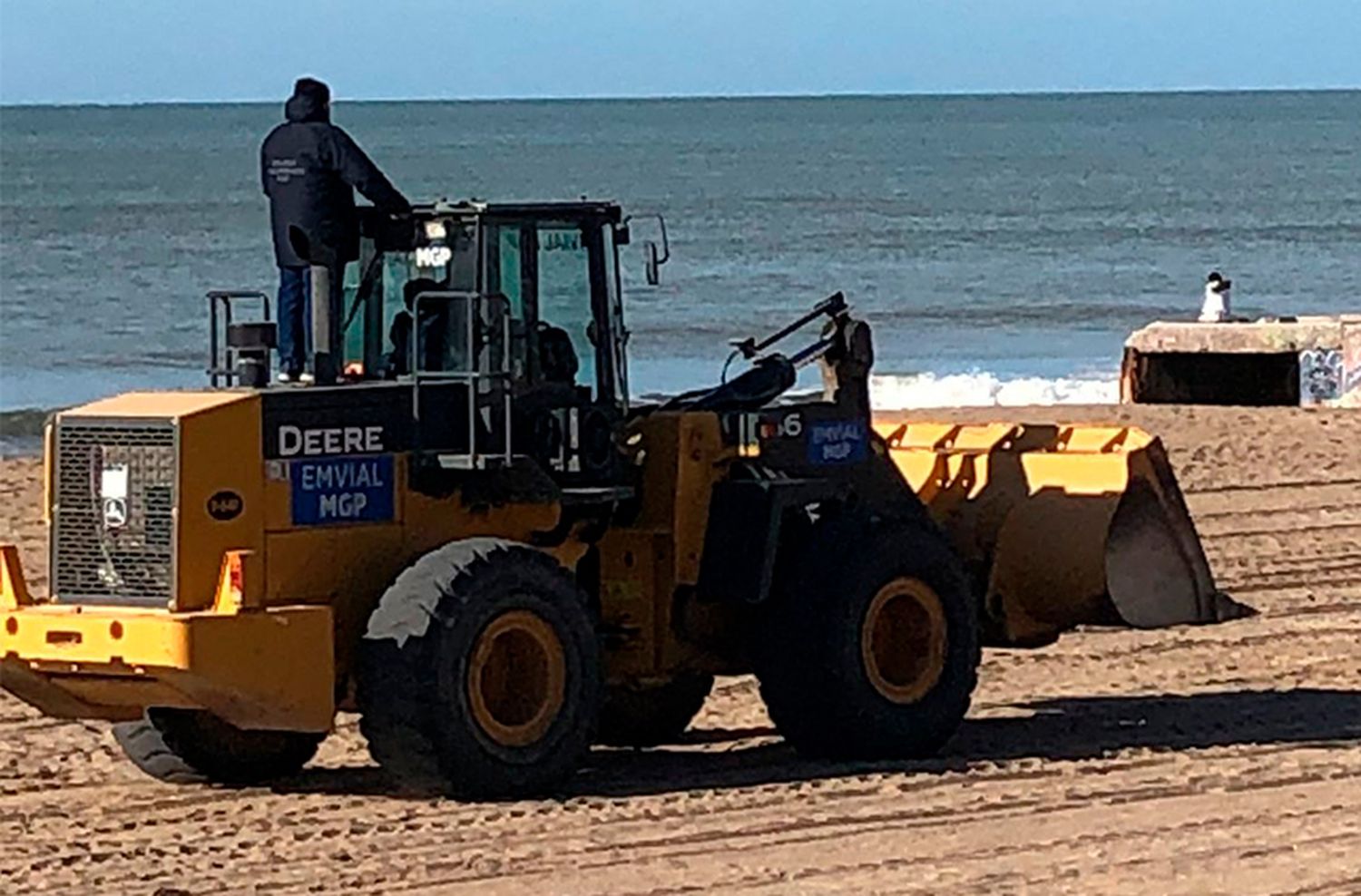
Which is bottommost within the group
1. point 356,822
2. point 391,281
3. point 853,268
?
point 356,822

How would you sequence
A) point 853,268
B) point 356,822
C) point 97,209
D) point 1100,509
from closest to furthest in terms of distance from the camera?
1. point 356,822
2. point 1100,509
3. point 853,268
4. point 97,209

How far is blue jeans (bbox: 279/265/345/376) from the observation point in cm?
1156

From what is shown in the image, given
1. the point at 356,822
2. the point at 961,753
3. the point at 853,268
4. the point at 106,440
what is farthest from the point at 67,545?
the point at 853,268

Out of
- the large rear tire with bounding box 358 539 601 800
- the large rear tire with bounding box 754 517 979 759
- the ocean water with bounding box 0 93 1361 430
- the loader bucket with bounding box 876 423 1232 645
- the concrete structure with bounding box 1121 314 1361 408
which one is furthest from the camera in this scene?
the ocean water with bounding box 0 93 1361 430

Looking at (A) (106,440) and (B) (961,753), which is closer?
(A) (106,440)

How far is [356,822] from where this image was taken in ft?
35.6

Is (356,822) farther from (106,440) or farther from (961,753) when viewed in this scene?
(961,753)

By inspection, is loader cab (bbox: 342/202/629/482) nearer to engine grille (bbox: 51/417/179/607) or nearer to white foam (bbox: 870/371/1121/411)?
Answer: engine grille (bbox: 51/417/179/607)

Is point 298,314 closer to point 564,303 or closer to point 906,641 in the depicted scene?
point 564,303

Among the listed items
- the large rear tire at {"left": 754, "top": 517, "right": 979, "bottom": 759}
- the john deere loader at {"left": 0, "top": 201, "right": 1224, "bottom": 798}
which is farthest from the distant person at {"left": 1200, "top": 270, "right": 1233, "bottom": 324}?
the large rear tire at {"left": 754, "top": 517, "right": 979, "bottom": 759}

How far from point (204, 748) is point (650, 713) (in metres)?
1.88

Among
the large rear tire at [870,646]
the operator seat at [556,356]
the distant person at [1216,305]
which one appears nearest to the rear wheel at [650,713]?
the large rear tire at [870,646]

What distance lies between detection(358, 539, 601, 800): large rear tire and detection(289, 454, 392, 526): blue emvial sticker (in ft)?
0.99

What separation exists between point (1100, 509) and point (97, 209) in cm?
7682
